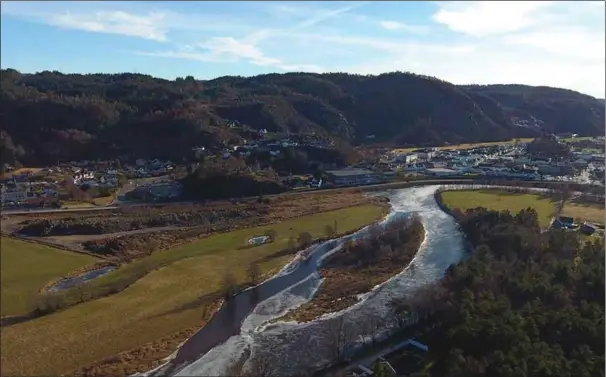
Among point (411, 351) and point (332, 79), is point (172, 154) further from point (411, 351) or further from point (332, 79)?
point (332, 79)

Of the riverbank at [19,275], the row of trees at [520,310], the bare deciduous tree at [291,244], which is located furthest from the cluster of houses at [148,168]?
the riverbank at [19,275]

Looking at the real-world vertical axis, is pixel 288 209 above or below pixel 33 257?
below

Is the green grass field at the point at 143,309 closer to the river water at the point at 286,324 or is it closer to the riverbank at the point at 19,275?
the riverbank at the point at 19,275

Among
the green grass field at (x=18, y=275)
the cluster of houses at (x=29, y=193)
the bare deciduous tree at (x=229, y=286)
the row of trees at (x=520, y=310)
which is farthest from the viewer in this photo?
the cluster of houses at (x=29, y=193)

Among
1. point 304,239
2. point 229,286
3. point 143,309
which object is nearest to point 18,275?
point 143,309

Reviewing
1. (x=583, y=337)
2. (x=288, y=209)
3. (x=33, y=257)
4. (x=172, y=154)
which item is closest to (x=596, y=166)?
(x=288, y=209)

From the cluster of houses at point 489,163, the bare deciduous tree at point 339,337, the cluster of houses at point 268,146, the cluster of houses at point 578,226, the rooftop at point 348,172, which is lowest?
the bare deciduous tree at point 339,337

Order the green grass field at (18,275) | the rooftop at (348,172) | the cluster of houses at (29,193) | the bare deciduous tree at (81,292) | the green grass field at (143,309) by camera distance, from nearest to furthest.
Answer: the green grass field at (18,275) → the green grass field at (143,309) → the bare deciduous tree at (81,292) → the cluster of houses at (29,193) → the rooftop at (348,172)
